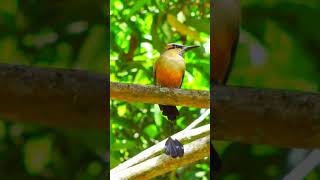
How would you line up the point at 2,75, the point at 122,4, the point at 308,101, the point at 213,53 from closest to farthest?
the point at 308,101, the point at 2,75, the point at 213,53, the point at 122,4

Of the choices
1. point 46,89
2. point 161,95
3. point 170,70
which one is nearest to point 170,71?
point 170,70

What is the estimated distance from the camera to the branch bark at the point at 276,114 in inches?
23.3

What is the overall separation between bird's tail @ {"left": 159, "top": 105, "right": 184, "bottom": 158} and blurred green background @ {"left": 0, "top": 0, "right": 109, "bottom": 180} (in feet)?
0.51

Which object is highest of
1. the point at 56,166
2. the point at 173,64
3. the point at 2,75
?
the point at 2,75

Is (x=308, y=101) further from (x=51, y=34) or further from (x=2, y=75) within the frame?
(x=51, y=34)

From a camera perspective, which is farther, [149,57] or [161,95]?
[149,57]

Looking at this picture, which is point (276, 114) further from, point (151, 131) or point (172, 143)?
point (151, 131)

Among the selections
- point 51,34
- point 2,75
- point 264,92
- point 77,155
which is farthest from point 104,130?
point 264,92

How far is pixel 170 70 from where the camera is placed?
4.16 feet

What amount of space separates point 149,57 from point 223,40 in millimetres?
536

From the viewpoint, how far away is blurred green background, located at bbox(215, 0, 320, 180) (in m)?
0.95

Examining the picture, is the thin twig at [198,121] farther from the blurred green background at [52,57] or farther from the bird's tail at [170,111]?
the blurred green background at [52,57]

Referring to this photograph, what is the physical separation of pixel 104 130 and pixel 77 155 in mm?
88

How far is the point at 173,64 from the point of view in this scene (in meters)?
1.29
